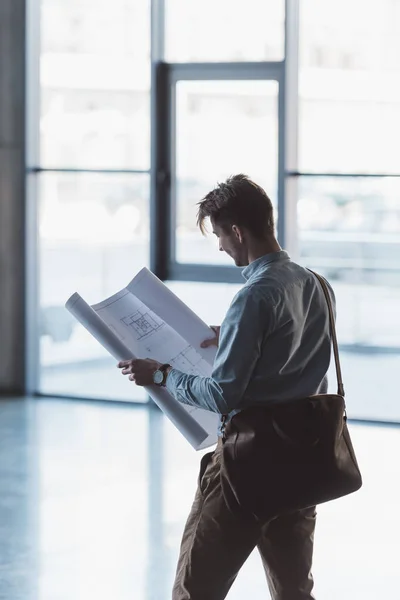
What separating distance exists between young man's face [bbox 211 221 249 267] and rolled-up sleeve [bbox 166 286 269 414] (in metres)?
0.13

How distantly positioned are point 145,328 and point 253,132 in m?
4.53

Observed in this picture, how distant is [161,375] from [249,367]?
318mm

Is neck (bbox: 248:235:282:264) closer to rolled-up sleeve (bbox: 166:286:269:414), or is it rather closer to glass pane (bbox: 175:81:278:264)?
rolled-up sleeve (bbox: 166:286:269:414)

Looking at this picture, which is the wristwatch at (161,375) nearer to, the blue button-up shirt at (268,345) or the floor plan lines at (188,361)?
the blue button-up shirt at (268,345)

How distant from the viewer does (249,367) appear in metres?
2.34

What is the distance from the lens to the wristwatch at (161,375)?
101 inches

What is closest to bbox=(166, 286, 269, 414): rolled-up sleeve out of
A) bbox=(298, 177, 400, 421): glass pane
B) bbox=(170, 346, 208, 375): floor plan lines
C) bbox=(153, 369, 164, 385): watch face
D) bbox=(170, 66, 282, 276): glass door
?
bbox=(153, 369, 164, 385): watch face

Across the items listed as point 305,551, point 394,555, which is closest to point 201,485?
point 305,551

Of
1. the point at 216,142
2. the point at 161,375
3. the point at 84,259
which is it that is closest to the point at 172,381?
the point at 161,375

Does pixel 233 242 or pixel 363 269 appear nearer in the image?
pixel 233 242

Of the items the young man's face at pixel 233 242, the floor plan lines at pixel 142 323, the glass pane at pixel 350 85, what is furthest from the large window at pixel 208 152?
the young man's face at pixel 233 242

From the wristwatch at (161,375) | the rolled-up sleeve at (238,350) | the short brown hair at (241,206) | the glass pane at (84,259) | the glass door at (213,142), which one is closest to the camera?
the rolled-up sleeve at (238,350)

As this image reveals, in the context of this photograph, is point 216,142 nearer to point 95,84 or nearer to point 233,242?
point 95,84

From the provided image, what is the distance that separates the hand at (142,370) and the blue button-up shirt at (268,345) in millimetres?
98
